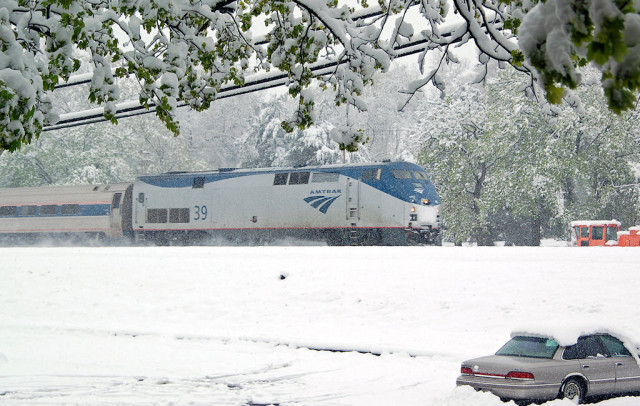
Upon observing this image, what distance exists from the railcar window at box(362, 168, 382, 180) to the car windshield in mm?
21098

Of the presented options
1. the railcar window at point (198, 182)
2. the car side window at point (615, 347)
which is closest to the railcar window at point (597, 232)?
the railcar window at point (198, 182)

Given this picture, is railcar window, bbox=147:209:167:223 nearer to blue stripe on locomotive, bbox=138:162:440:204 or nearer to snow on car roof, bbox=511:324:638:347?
blue stripe on locomotive, bbox=138:162:440:204

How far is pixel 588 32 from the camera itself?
2.99 metres

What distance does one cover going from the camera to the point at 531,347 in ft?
35.4

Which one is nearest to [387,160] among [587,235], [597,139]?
[587,235]

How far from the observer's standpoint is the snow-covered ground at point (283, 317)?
41.6ft

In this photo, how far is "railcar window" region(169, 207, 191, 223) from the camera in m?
37.3

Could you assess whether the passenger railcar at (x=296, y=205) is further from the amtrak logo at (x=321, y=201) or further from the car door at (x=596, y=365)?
the car door at (x=596, y=365)

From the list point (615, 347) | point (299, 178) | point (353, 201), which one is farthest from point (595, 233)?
point (615, 347)

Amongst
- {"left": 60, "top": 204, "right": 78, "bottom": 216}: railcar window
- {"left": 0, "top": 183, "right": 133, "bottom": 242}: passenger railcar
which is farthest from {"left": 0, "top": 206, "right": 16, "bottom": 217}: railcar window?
{"left": 60, "top": 204, "right": 78, "bottom": 216}: railcar window

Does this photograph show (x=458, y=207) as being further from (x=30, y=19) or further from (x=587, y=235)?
(x=30, y=19)

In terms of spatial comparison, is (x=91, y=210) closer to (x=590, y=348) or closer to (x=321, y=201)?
(x=321, y=201)

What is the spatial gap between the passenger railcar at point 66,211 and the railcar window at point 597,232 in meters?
25.7

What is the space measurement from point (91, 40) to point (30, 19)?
809 millimetres
